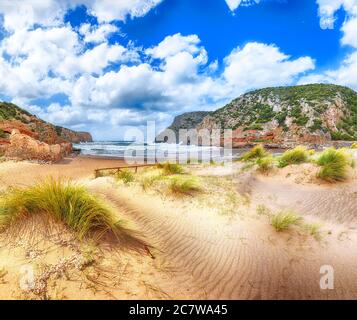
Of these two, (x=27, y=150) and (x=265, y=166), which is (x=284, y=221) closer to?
(x=265, y=166)

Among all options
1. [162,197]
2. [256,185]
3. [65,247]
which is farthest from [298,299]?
[256,185]

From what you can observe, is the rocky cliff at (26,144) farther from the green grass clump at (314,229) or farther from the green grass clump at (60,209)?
the green grass clump at (314,229)

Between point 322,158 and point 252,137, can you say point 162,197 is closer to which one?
point 322,158

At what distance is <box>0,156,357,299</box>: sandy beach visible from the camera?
12.1 feet

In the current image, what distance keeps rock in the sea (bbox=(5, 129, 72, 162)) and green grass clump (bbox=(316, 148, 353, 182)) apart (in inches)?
813

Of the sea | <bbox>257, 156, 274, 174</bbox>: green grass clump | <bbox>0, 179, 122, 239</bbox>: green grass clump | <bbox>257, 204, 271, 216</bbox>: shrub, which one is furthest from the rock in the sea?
<bbox>257, 204, 271, 216</bbox>: shrub

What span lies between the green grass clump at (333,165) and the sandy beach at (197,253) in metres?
1.45

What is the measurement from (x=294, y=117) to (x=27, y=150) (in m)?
45.9

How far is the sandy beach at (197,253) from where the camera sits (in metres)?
3.68

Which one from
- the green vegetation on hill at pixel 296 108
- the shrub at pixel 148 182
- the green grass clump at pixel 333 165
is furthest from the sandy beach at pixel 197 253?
the green vegetation on hill at pixel 296 108

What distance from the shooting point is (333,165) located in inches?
454

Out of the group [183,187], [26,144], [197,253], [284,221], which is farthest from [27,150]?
[284,221]

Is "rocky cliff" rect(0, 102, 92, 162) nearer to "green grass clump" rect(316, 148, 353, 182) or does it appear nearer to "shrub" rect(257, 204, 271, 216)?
"shrub" rect(257, 204, 271, 216)

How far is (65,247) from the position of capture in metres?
4.07
